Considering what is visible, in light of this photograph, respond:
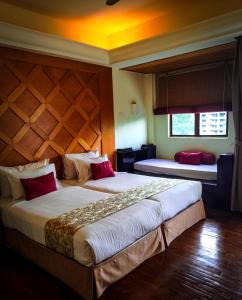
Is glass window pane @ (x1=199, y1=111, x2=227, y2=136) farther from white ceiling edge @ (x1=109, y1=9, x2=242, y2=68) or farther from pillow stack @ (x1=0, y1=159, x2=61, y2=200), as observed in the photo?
pillow stack @ (x1=0, y1=159, x2=61, y2=200)

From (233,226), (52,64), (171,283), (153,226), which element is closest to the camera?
(171,283)

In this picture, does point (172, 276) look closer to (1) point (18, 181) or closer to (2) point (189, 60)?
(1) point (18, 181)

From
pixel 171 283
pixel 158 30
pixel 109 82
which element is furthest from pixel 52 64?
pixel 171 283

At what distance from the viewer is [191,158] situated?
4535 mm

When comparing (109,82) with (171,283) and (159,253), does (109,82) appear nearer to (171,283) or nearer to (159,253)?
(159,253)

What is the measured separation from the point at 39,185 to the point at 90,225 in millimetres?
1145

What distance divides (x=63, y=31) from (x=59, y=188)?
2.36 meters

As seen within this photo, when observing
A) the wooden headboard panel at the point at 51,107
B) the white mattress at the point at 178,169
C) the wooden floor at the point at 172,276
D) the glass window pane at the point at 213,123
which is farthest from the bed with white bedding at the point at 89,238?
the glass window pane at the point at 213,123

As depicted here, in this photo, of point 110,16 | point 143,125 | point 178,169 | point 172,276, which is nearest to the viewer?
point 172,276

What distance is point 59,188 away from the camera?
321cm

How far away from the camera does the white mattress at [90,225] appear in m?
1.90

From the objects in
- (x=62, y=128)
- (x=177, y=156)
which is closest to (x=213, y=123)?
(x=177, y=156)

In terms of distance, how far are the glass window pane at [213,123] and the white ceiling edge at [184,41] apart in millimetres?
1563

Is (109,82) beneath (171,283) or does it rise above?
above
